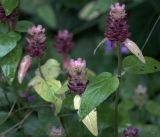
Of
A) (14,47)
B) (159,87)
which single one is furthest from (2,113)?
(159,87)

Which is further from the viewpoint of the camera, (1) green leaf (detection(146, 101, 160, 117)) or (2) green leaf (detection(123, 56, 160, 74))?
→ (1) green leaf (detection(146, 101, 160, 117))

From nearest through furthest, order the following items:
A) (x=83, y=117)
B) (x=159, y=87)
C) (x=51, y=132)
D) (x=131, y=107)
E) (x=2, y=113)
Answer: (x=83, y=117) < (x=51, y=132) < (x=2, y=113) < (x=131, y=107) < (x=159, y=87)

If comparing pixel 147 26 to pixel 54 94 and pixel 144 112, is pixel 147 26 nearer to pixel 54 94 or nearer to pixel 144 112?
pixel 144 112

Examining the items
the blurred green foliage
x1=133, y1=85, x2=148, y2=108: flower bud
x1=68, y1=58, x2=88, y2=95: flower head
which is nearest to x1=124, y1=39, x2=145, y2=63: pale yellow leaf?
x1=68, y1=58, x2=88, y2=95: flower head

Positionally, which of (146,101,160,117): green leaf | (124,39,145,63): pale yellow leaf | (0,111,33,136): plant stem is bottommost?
(146,101,160,117): green leaf

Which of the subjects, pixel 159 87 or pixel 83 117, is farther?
pixel 159 87

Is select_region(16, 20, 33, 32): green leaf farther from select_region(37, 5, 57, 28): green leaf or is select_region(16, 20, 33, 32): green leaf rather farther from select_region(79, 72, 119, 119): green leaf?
select_region(37, 5, 57, 28): green leaf

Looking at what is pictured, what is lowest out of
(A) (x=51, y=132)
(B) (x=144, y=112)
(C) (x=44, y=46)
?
(B) (x=144, y=112)
